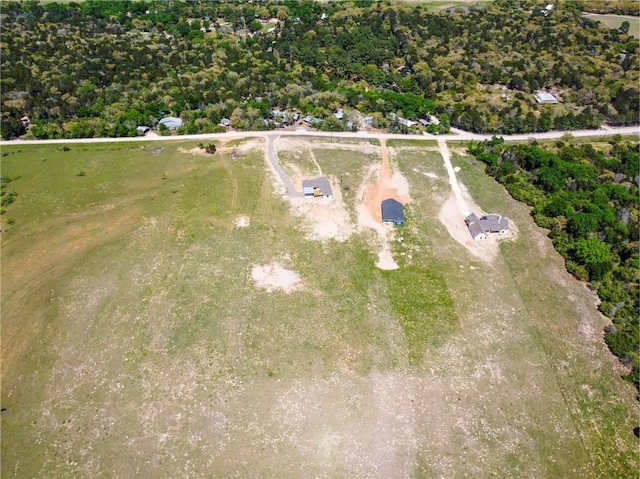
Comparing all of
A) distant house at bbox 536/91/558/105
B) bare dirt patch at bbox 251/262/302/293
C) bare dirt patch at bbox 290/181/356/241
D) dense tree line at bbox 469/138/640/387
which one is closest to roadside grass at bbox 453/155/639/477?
dense tree line at bbox 469/138/640/387

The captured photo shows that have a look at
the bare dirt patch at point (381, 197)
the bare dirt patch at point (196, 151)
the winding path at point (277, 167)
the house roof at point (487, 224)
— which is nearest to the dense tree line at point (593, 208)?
the house roof at point (487, 224)

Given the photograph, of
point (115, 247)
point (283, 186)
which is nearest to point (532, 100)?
point (283, 186)

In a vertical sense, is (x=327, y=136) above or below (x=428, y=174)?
above

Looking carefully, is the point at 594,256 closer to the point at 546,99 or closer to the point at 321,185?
the point at 321,185

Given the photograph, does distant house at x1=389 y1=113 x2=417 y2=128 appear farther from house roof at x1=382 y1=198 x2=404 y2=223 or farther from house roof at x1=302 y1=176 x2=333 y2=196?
house roof at x1=382 y1=198 x2=404 y2=223

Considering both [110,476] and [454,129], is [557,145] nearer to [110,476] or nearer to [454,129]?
[454,129]

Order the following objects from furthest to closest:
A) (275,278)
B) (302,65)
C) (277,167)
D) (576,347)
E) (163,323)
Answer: (302,65)
(277,167)
(275,278)
(163,323)
(576,347)

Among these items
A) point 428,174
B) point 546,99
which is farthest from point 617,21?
point 428,174
